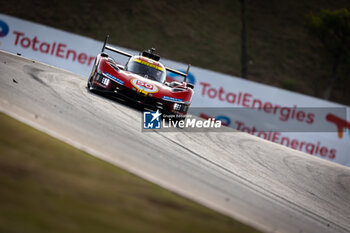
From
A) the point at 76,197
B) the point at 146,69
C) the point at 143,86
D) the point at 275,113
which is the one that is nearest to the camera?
the point at 76,197

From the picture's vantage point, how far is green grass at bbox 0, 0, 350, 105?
87.5 ft

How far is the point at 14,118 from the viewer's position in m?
5.00

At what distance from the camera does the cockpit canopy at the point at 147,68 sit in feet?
30.8

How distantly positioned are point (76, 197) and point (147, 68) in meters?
6.46

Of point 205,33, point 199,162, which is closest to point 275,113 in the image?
point 199,162

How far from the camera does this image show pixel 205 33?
92.7 feet

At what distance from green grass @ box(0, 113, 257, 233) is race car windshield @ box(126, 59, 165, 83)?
490cm

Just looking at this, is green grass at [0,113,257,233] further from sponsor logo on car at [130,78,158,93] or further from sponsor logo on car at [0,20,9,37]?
sponsor logo on car at [0,20,9,37]

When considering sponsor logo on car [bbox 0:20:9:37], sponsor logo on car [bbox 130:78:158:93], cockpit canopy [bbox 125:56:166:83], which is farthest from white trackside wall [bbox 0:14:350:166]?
sponsor logo on car [bbox 0:20:9:37]

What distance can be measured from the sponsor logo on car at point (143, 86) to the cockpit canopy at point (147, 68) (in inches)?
37.7

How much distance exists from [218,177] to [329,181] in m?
3.20

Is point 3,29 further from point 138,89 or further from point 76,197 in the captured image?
point 76,197

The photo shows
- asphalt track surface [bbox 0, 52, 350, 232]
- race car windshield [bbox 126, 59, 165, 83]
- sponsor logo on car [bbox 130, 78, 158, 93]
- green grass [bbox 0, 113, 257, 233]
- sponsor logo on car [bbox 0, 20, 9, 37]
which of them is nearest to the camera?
green grass [bbox 0, 113, 257, 233]

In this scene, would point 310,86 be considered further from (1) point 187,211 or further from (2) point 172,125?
(1) point 187,211
